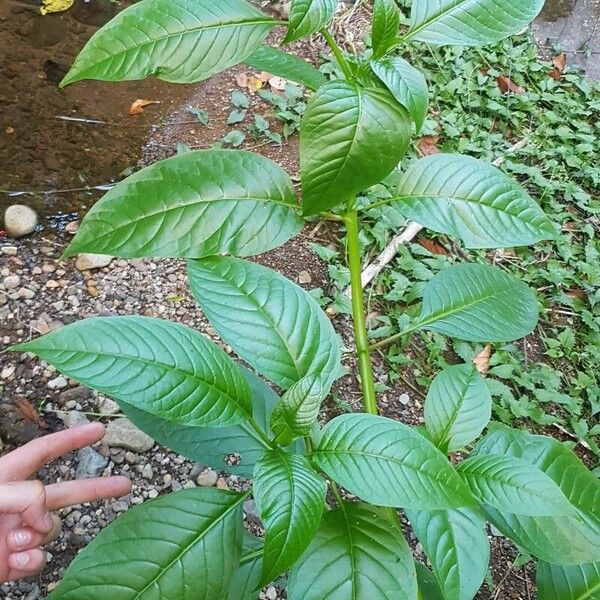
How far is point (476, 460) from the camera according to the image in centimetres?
95

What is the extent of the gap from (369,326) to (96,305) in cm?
78

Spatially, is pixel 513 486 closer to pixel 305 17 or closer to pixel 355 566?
pixel 355 566

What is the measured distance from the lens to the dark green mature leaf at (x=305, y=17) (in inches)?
34.9

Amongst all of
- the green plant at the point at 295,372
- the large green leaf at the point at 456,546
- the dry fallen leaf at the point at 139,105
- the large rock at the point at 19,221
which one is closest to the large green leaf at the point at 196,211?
the green plant at the point at 295,372

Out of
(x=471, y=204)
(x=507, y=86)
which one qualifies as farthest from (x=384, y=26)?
(x=507, y=86)

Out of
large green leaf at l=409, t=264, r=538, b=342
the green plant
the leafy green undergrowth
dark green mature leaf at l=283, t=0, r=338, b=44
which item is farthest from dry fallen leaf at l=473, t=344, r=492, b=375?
dark green mature leaf at l=283, t=0, r=338, b=44

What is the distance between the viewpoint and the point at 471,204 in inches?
40.9

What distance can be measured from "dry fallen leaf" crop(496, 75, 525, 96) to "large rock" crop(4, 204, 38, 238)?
1.92 m

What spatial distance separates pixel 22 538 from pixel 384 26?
99 cm

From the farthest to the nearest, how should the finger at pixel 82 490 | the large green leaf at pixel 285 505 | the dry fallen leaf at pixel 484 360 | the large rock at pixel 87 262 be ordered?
the dry fallen leaf at pixel 484 360, the large rock at pixel 87 262, the finger at pixel 82 490, the large green leaf at pixel 285 505

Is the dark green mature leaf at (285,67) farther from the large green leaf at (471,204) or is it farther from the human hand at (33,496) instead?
the human hand at (33,496)

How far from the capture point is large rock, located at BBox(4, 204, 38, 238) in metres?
1.99

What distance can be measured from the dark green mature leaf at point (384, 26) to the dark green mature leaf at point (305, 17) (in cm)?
9

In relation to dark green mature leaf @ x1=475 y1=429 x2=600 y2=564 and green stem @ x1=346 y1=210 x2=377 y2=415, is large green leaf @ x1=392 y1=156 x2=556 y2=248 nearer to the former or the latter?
green stem @ x1=346 y1=210 x2=377 y2=415
